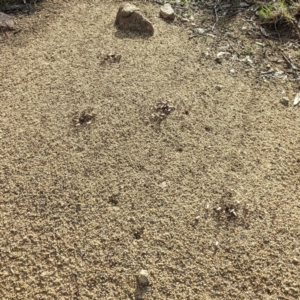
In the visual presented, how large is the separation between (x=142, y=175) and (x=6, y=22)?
200cm

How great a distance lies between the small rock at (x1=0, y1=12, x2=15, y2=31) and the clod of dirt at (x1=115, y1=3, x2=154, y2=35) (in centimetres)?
95

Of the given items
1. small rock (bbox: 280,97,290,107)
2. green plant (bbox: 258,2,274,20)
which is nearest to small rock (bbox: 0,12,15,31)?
green plant (bbox: 258,2,274,20)

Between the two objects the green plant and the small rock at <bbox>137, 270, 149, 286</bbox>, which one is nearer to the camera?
the small rock at <bbox>137, 270, 149, 286</bbox>

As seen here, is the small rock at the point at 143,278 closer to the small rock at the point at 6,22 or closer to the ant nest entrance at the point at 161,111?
the ant nest entrance at the point at 161,111

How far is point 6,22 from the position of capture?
2.92 meters

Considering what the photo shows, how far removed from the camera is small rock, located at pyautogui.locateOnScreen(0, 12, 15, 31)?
289 cm

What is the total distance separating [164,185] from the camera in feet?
6.23

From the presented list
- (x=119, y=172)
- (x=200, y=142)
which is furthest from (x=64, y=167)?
(x=200, y=142)

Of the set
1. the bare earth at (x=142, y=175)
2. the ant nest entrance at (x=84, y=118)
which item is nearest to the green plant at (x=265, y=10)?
the bare earth at (x=142, y=175)

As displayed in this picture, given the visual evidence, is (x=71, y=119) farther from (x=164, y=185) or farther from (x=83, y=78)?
(x=164, y=185)

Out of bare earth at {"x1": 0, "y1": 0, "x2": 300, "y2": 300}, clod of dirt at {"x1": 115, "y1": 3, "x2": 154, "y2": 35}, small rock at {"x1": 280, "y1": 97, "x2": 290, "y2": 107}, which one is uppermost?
clod of dirt at {"x1": 115, "y1": 3, "x2": 154, "y2": 35}

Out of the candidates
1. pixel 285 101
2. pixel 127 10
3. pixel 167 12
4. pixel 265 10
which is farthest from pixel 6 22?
pixel 285 101

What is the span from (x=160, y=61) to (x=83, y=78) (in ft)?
1.98

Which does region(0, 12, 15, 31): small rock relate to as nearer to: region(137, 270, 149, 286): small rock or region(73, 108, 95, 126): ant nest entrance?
region(73, 108, 95, 126): ant nest entrance
